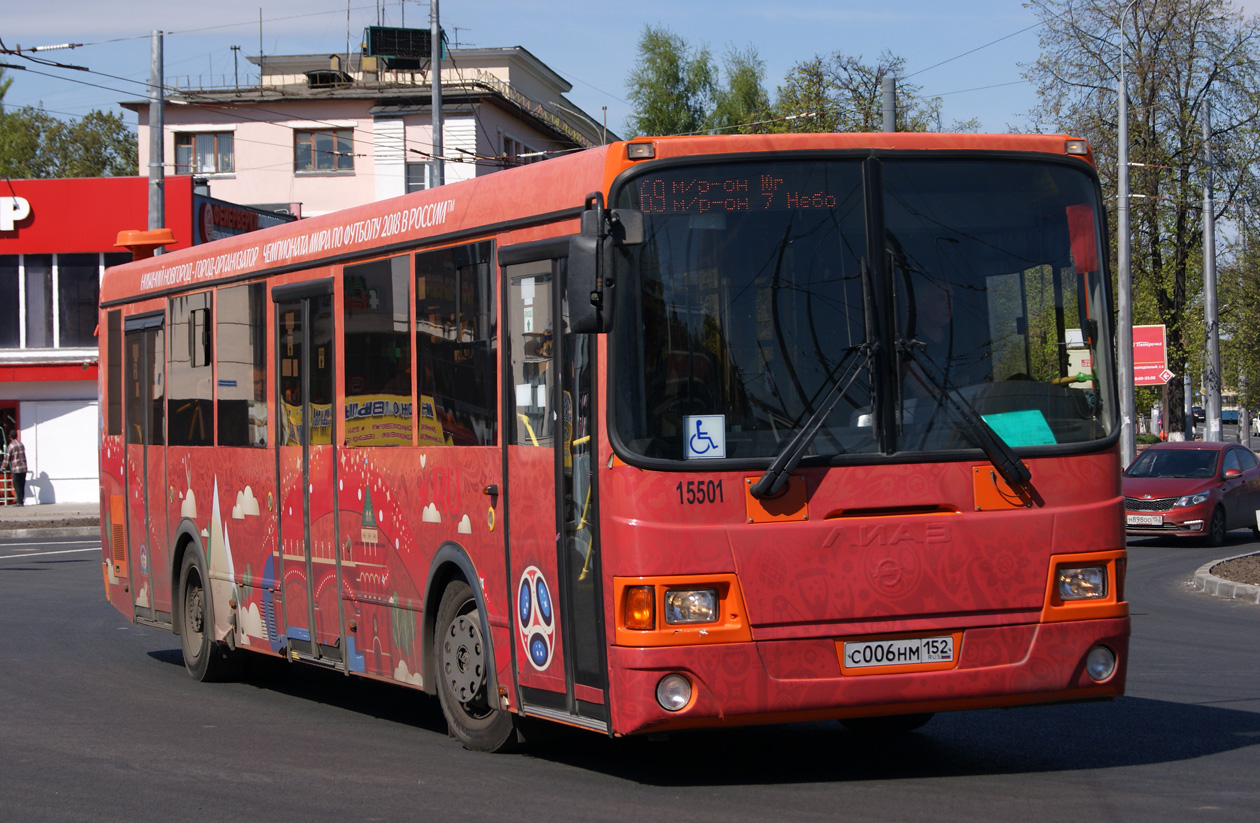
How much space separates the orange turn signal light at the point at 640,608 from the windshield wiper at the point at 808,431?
0.60 meters

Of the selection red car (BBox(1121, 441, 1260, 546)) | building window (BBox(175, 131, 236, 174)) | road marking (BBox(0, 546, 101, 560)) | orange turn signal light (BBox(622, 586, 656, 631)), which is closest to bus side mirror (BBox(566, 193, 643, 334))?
orange turn signal light (BBox(622, 586, 656, 631))

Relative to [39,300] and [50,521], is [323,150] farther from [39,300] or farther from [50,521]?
[50,521]

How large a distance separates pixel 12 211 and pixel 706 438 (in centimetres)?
3694

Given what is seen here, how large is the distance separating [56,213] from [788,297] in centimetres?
3649

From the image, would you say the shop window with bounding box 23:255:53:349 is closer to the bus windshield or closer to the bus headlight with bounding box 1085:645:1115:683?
the bus windshield

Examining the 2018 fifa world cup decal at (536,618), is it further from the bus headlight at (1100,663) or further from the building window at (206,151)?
the building window at (206,151)

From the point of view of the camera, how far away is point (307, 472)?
396 inches

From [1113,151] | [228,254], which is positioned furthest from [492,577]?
[1113,151]

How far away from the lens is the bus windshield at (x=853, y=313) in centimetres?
668

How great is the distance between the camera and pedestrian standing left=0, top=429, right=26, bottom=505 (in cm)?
3797

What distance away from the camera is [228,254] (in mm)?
11430

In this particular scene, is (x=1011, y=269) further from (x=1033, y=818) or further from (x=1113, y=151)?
(x=1113, y=151)

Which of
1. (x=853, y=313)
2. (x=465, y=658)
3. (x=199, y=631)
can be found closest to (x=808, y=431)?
(x=853, y=313)

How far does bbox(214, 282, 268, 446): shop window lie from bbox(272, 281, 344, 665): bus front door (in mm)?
321
